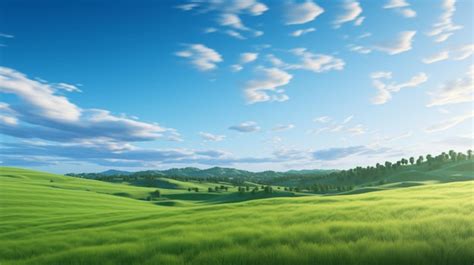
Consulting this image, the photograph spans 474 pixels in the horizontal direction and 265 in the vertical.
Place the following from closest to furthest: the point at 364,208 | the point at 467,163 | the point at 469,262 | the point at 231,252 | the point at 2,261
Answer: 1. the point at 469,262
2. the point at 231,252
3. the point at 2,261
4. the point at 364,208
5. the point at 467,163

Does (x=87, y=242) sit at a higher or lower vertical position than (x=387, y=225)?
lower

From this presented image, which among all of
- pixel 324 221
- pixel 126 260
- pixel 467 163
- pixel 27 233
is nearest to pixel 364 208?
pixel 324 221

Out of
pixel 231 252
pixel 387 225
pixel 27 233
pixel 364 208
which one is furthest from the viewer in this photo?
pixel 27 233

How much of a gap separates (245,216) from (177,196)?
14031 cm

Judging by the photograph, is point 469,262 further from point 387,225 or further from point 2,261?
point 2,261

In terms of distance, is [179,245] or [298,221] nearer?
[179,245]

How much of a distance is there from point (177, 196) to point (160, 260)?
148232 millimetres

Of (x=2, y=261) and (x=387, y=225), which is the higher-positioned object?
(x=387, y=225)

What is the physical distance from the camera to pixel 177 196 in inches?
6289

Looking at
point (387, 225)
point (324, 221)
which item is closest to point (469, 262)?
point (387, 225)

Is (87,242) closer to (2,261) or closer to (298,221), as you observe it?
(2,261)

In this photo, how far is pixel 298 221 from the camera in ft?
62.8

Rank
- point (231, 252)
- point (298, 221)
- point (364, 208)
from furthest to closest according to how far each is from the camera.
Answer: point (364, 208)
point (298, 221)
point (231, 252)

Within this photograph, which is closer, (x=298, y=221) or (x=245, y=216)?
(x=298, y=221)
